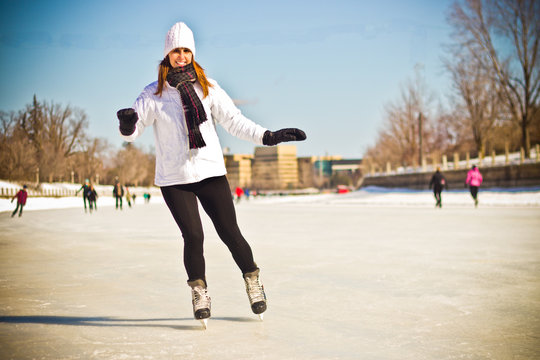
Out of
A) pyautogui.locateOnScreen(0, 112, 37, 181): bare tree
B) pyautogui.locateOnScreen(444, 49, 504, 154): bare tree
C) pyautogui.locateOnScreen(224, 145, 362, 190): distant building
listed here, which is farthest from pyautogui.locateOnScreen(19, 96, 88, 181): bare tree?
pyautogui.locateOnScreen(224, 145, 362, 190): distant building

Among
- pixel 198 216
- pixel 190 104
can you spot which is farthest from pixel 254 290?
pixel 190 104

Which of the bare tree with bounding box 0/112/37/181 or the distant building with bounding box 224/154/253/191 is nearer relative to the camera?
the bare tree with bounding box 0/112/37/181

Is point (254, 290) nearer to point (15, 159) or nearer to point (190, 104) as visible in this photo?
point (190, 104)

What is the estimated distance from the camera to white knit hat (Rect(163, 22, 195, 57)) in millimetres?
2771

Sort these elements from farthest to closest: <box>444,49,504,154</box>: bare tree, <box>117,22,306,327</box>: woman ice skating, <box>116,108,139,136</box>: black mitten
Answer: <box>444,49,504,154</box>: bare tree < <box>117,22,306,327</box>: woman ice skating < <box>116,108,139,136</box>: black mitten

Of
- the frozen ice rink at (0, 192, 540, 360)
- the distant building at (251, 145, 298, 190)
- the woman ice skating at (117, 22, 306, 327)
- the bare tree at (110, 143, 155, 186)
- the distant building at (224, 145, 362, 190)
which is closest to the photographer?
the frozen ice rink at (0, 192, 540, 360)

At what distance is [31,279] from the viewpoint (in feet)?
14.7

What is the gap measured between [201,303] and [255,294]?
12.5 inches

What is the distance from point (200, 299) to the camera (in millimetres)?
2771

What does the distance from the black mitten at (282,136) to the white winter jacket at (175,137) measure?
0.05 meters

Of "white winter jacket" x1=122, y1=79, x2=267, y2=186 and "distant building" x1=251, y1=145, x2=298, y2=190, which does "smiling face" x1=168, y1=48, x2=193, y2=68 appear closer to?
"white winter jacket" x1=122, y1=79, x2=267, y2=186

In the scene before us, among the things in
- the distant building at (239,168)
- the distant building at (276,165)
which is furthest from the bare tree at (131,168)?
the distant building at (239,168)

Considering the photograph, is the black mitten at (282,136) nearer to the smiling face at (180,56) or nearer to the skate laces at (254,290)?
the smiling face at (180,56)

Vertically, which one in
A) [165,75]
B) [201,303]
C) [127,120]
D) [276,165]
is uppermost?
[276,165]
